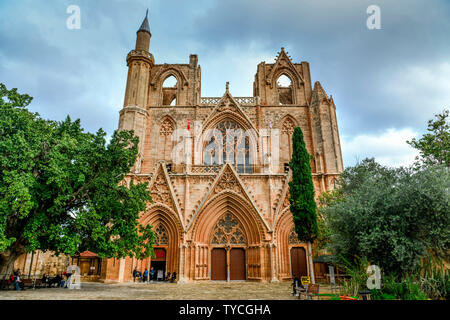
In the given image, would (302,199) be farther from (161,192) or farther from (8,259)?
(8,259)

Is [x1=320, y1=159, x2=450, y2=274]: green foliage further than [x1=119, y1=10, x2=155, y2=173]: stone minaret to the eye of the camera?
No

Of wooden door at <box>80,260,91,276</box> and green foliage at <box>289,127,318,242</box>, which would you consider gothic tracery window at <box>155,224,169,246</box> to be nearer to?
wooden door at <box>80,260,91,276</box>

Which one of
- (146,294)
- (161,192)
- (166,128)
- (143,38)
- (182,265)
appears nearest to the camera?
(146,294)

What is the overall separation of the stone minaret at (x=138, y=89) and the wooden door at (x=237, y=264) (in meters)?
9.65

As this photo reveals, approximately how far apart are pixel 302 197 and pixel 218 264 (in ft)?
29.5

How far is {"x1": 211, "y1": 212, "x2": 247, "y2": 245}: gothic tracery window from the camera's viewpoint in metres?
19.6

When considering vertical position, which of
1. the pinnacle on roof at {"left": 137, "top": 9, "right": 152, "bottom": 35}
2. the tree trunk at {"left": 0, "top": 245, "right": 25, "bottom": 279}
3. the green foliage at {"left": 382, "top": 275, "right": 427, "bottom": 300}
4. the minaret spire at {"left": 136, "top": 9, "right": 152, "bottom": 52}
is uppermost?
the pinnacle on roof at {"left": 137, "top": 9, "right": 152, "bottom": 35}

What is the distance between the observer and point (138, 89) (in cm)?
2412

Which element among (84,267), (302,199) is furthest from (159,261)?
(302,199)

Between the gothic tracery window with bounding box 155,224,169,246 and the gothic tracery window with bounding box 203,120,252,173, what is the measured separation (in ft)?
22.0

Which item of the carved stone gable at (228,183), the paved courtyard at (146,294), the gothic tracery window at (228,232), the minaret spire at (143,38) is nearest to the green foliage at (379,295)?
the paved courtyard at (146,294)

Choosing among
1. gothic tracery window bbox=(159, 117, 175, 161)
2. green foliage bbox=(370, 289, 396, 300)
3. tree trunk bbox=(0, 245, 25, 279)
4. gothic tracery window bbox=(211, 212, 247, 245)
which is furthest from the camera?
gothic tracery window bbox=(159, 117, 175, 161)

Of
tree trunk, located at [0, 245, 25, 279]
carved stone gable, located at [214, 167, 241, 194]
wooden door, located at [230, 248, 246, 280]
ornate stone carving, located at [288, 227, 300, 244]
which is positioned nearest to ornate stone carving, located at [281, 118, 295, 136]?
carved stone gable, located at [214, 167, 241, 194]
